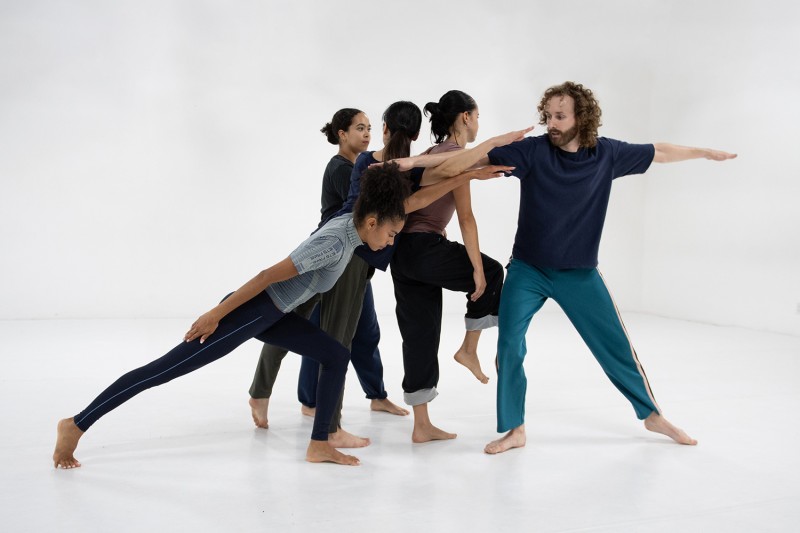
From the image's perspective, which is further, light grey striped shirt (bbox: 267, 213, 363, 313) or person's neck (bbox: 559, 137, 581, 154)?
person's neck (bbox: 559, 137, 581, 154)

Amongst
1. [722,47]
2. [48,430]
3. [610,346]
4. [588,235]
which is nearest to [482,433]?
[610,346]

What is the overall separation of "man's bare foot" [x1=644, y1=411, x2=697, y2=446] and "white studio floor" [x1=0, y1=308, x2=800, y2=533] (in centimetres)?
5

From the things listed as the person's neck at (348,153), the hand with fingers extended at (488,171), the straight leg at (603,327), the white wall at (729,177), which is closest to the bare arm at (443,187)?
the hand with fingers extended at (488,171)

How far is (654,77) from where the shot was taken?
7.54m

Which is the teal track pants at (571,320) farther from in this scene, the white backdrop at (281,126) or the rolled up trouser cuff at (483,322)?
the white backdrop at (281,126)

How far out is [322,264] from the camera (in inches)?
102

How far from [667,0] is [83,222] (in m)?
5.49

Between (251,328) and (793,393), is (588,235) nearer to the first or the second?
(251,328)

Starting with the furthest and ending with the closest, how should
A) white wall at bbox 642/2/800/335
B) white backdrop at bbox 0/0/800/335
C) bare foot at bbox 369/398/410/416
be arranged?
white backdrop at bbox 0/0/800/335
white wall at bbox 642/2/800/335
bare foot at bbox 369/398/410/416

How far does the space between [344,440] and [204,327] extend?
2.47 feet

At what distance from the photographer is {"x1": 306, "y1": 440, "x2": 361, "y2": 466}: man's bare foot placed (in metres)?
2.76

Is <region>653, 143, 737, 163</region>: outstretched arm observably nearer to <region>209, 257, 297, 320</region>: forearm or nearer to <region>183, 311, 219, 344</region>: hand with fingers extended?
<region>209, 257, 297, 320</region>: forearm

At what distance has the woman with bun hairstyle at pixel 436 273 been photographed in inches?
118

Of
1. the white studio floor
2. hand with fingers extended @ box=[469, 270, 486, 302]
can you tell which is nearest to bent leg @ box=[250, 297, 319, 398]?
the white studio floor
